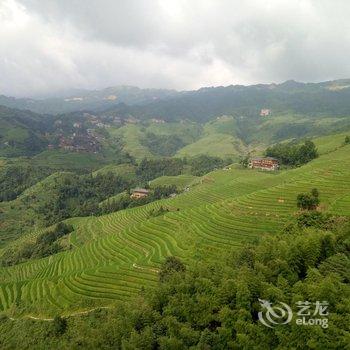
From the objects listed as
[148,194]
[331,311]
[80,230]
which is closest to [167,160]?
[148,194]

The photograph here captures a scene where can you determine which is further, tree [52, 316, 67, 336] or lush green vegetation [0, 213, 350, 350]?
tree [52, 316, 67, 336]

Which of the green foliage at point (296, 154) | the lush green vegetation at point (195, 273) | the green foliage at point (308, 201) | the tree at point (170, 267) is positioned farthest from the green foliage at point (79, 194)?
the green foliage at point (308, 201)

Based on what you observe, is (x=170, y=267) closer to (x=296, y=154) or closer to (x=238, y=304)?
(x=238, y=304)

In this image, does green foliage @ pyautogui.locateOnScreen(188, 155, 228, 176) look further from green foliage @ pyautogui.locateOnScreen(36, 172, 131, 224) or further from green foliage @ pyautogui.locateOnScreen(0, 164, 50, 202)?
green foliage @ pyautogui.locateOnScreen(0, 164, 50, 202)

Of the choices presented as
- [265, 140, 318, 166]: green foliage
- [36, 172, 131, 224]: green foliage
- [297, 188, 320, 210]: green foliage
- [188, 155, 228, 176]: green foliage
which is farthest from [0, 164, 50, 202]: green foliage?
[297, 188, 320, 210]: green foliage

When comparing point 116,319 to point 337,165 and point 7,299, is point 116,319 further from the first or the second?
point 337,165

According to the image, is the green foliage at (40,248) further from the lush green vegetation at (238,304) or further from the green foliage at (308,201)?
the green foliage at (308,201)
